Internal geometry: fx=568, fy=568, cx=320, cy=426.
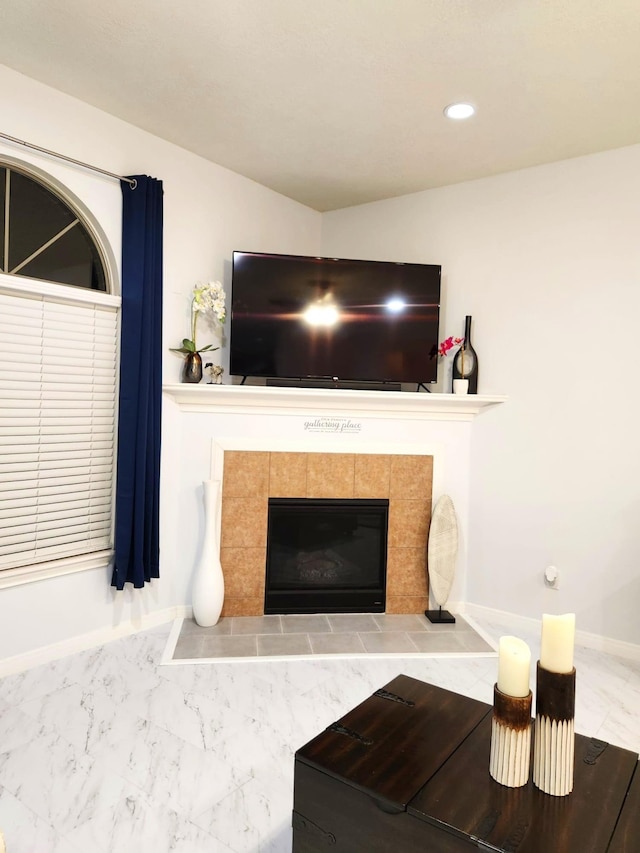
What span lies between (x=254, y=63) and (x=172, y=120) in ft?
2.39

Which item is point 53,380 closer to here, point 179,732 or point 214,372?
point 214,372

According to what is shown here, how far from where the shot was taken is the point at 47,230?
9.23 ft

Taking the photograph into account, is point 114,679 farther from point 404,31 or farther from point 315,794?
point 404,31

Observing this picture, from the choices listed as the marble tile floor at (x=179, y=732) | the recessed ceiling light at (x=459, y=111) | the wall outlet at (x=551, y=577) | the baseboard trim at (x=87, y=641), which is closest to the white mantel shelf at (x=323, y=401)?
the wall outlet at (x=551, y=577)

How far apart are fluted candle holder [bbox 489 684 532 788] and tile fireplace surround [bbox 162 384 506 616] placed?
2.25 m

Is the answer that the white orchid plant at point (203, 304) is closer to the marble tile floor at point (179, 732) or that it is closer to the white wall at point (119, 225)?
the white wall at point (119, 225)

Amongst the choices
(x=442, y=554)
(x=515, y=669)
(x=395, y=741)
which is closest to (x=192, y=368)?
(x=442, y=554)

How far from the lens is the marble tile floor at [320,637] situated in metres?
2.98

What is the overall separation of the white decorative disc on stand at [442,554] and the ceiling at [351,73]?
2.15 meters

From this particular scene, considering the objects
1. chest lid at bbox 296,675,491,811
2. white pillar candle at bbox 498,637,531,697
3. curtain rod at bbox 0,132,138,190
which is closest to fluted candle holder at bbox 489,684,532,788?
white pillar candle at bbox 498,637,531,697

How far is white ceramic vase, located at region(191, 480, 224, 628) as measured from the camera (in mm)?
3234

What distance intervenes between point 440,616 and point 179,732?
182cm

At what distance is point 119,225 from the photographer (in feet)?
9.91

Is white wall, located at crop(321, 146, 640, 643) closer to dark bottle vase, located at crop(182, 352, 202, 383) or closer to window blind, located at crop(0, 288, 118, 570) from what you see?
dark bottle vase, located at crop(182, 352, 202, 383)
